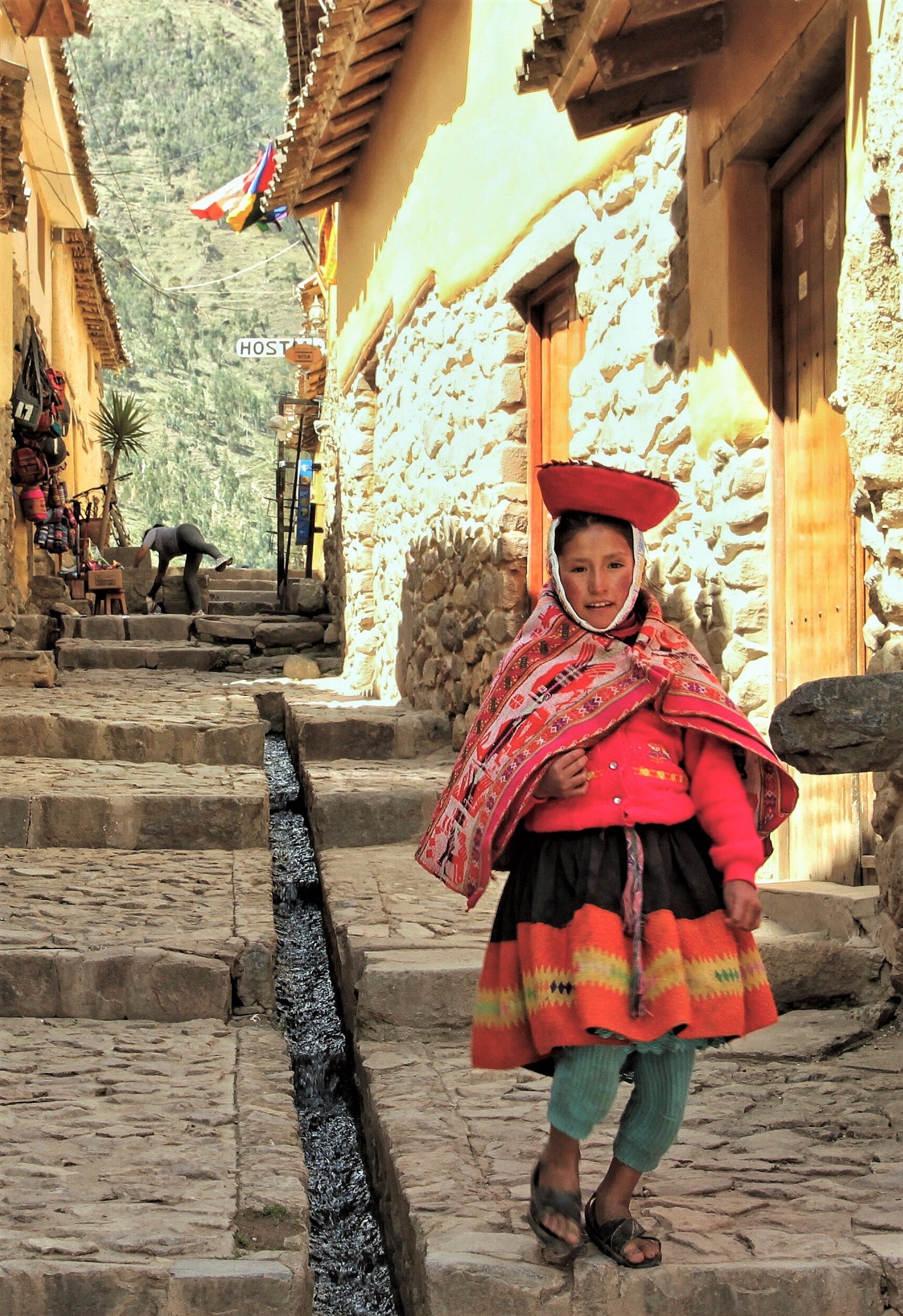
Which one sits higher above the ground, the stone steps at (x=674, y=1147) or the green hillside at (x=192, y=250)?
the green hillside at (x=192, y=250)

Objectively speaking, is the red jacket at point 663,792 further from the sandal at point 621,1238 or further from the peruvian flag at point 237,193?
the peruvian flag at point 237,193

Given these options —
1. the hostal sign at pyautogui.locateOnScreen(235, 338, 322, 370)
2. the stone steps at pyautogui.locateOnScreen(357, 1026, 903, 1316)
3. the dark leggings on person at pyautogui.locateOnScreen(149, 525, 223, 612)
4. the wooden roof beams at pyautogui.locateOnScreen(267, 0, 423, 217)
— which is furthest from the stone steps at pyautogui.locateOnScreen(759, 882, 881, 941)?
the hostal sign at pyautogui.locateOnScreen(235, 338, 322, 370)

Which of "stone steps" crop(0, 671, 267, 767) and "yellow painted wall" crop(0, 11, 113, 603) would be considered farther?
"yellow painted wall" crop(0, 11, 113, 603)

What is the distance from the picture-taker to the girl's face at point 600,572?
2.40 m

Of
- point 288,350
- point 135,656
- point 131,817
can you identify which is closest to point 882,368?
point 131,817

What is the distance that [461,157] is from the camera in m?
7.30

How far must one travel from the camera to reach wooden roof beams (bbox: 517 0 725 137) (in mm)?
3980

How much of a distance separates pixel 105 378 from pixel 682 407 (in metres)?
43.2

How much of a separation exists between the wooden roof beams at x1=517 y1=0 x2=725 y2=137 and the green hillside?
33.5 m

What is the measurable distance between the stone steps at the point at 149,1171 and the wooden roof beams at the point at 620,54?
10.1 ft

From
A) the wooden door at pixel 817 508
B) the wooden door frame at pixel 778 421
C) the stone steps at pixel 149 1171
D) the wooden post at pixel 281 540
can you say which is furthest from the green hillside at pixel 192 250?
the stone steps at pixel 149 1171

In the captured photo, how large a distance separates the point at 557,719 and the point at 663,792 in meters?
0.22

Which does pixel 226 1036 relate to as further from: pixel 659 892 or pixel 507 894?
pixel 659 892

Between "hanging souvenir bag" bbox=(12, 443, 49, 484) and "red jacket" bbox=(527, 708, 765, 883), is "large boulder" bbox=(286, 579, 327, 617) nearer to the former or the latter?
"hanging souvenir bag" bbox=(12, 443, 49, 484)
